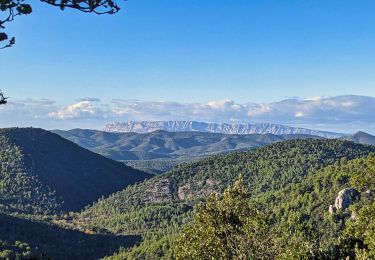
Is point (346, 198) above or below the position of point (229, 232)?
below

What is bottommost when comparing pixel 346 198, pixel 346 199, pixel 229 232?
pixel 346 199

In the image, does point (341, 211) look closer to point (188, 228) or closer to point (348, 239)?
point (348, 239)

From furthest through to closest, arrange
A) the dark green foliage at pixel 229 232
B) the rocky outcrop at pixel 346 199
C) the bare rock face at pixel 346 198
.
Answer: the bare rock face at pixel 346 198, the rocky outcrop at pixel 346 199, the dark green foliage at pixel 229 232

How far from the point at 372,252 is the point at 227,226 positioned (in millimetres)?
14590

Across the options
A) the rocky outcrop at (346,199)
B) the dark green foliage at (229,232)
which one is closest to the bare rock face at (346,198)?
the rocky outcrop at (346,199)

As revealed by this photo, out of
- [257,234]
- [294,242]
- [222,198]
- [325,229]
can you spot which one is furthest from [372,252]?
[325,229]

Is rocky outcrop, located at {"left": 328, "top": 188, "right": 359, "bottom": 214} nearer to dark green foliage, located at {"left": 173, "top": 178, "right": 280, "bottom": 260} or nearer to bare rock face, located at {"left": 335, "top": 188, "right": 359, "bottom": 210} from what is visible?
bare rock face, located at {"left": 335, "top": 188, "right": 359, "bottom": 210}

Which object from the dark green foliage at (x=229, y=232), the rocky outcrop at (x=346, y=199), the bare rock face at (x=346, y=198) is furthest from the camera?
the bare rock face at (x=346, y=198)

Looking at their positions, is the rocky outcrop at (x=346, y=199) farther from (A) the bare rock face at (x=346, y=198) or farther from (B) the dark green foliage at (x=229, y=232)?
(B) the dark green foliage at (x=229, y=232)

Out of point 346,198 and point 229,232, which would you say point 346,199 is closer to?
point 346,198

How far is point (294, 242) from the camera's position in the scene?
47750mm

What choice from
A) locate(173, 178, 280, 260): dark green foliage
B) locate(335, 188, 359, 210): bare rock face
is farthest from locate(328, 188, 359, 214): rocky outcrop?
locate(173, 178, 280, 260): dark green foliage

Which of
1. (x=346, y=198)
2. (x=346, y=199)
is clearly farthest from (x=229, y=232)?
(x=346, y=198)

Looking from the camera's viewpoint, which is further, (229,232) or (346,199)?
(346,199)
